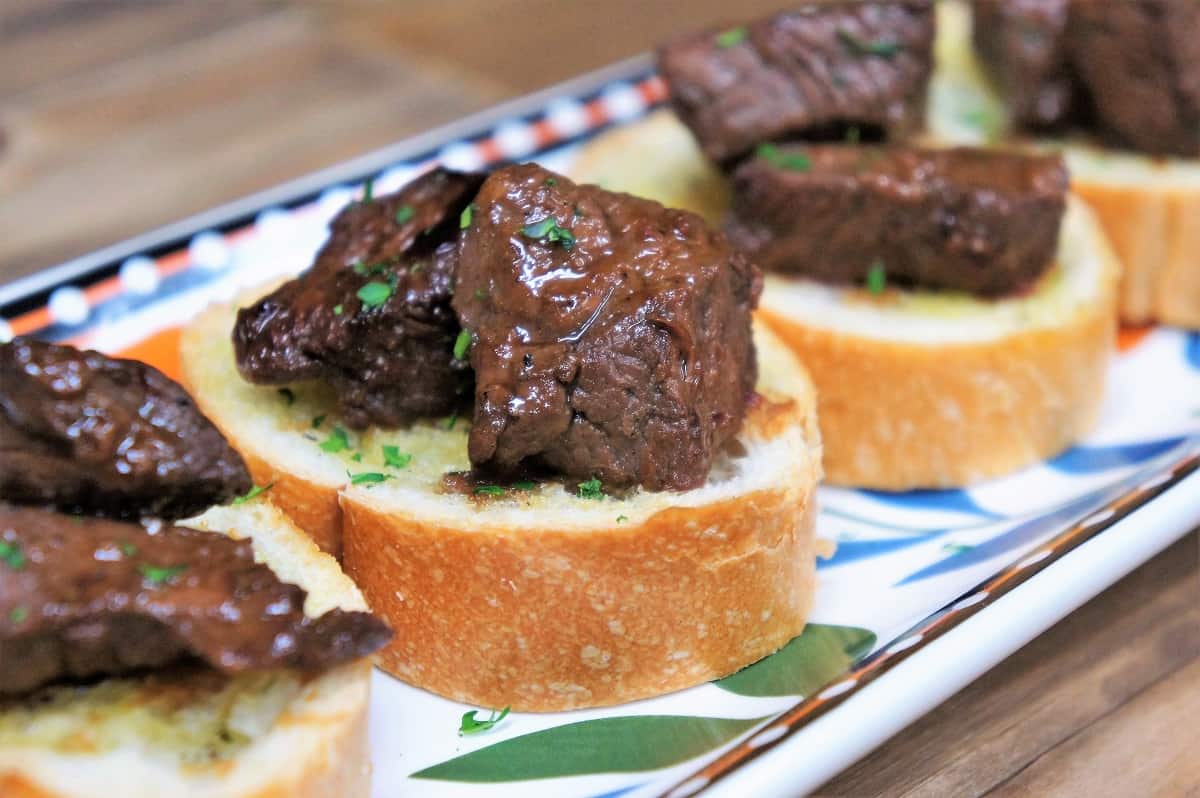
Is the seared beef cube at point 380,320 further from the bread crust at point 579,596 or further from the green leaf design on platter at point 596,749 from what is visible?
the green leaf design on platter at point 596,749

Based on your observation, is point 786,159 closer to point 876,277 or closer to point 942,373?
point 876,277

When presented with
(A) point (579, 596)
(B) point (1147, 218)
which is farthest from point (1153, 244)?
(A) point (579, 596)

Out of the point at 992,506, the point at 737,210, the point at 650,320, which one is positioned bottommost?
the point at 992,506

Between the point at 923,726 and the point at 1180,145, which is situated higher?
the point at 1180,145

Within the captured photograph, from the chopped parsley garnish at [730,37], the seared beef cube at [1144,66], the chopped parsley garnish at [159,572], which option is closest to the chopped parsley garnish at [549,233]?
the chopped parsley garnish at [159,572]

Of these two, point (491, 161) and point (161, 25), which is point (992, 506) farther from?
point (161, 25)

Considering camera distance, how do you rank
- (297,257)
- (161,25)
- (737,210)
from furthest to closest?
(161,25)
(297,257)
(737,210)

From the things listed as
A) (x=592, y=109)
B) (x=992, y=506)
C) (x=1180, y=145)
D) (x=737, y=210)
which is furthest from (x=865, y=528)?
(x=592, y=109)
